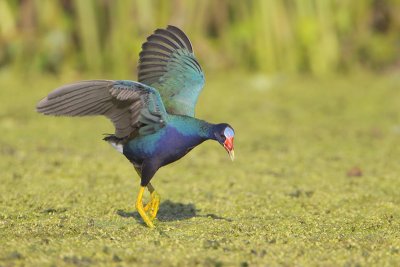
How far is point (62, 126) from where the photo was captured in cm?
647

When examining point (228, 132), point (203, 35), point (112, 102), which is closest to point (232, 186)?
point (228, 132)

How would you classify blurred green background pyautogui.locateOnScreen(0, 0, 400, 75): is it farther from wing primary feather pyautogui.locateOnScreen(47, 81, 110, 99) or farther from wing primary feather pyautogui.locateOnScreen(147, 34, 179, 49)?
wing primary feather pyautogui.locateOnScreen(47, 81, 110, 99)

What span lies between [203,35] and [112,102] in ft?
15.6

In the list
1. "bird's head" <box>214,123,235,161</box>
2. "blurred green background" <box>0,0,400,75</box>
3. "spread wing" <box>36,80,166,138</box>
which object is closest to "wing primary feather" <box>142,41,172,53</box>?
"spread wing" <box>36,80,166,138</box>

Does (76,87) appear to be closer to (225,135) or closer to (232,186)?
(225,135)

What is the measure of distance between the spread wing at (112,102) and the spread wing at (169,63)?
357mm

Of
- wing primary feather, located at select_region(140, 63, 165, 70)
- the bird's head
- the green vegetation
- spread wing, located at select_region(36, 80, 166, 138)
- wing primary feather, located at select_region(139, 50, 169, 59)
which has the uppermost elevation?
wing primary feather, located at select_region(139, 50, 169, 59)

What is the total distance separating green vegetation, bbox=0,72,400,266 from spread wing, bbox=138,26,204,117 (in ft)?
1.96

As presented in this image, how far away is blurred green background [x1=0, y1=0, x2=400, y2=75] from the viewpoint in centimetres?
795

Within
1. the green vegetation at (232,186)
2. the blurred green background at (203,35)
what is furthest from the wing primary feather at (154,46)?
the blurred green background at (203,35)

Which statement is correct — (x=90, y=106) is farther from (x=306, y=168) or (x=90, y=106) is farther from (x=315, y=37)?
(x=315, y=37)

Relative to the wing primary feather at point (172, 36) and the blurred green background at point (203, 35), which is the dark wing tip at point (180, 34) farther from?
the blurred green background at point (203, 35)

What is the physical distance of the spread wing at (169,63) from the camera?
3973 millimetres

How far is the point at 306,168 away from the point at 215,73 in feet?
11.0
